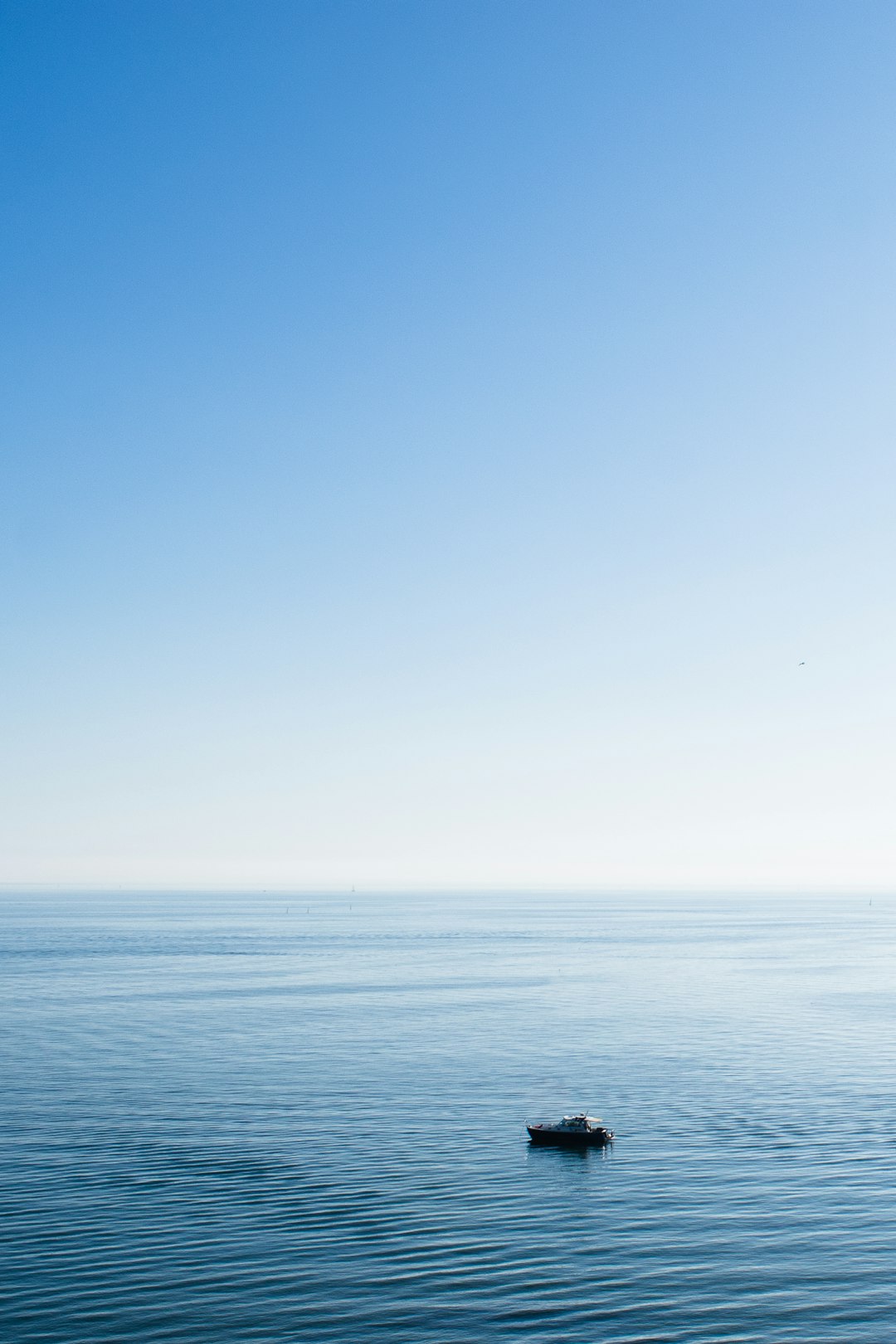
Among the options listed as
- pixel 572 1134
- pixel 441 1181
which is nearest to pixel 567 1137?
pixel 572 1134

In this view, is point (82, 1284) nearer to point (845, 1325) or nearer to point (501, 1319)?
point (501, 1319)

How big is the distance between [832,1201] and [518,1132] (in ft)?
64.8

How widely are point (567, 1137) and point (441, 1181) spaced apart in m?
9.77

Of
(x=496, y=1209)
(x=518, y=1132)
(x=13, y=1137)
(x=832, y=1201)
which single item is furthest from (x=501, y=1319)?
(x=13, y=1137)

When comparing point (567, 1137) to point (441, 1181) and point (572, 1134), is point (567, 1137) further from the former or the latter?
point (441, 1181)

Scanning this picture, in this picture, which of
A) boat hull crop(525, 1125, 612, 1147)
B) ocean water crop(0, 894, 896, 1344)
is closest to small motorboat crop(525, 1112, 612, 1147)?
boat hull crop(525, 1125, 612, 1147)

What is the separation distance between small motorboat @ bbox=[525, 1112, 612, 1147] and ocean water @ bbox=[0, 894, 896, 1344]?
2.50 ft

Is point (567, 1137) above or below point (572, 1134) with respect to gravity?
below

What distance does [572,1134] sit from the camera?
197 feet

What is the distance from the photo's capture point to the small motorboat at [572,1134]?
5984 centimetres

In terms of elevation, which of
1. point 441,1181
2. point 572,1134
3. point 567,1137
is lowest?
point 441,1181

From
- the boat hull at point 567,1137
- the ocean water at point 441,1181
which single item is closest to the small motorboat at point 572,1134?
the boat hull at point 567,1137

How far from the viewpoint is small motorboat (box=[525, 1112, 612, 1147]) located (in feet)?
196

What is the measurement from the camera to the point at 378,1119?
66.6 meters
